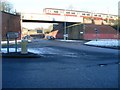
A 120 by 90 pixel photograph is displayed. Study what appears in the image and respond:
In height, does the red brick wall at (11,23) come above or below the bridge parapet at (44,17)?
below

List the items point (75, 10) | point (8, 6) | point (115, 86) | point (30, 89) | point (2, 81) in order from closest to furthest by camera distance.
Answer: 1. point (30, 89)
2. point (115, 86)
3. point (2, 81)
4. point (8, 6)
5. point (75, 10)

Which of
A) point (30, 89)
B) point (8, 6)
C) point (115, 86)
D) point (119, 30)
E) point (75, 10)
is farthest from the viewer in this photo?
point (75, 10)

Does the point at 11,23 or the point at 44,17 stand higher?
the point at 44,17

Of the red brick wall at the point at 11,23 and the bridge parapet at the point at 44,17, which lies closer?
the red brick wall at the point at 11,23

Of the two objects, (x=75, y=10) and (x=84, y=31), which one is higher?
(x=75, y=10)

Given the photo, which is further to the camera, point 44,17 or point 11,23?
point 44,17

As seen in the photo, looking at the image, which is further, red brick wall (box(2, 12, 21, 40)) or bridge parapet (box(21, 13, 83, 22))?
bridge parapet (box(21, 13, 83, 22))

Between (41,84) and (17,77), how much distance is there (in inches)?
73.6

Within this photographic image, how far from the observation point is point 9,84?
9344mm

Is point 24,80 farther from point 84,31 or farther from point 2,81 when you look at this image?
point 84,31

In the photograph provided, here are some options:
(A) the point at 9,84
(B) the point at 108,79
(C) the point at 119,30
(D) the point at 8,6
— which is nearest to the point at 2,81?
(A) the point at 9,84

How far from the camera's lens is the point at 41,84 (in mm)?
9297

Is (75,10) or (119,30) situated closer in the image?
(119,30)

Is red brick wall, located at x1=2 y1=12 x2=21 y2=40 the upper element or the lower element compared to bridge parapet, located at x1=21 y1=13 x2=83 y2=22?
lower
